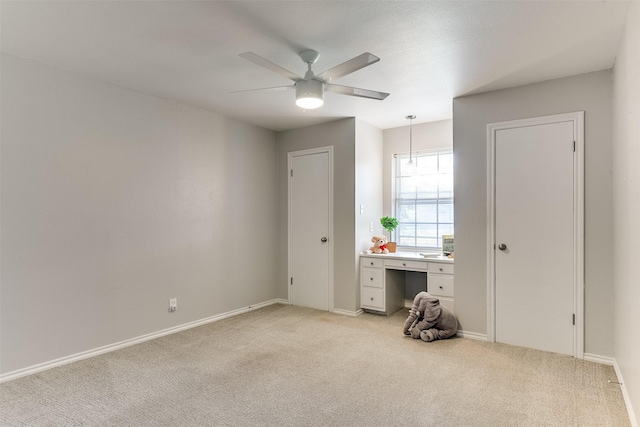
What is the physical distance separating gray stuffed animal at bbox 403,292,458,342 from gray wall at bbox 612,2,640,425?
4.18 feet

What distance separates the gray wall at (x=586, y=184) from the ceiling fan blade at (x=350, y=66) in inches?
69.6

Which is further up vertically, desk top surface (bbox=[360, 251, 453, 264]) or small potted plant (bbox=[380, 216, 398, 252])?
small potted plant (bbox=[380, 216, 398, 252])

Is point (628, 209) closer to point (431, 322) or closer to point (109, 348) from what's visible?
point (431, 322)

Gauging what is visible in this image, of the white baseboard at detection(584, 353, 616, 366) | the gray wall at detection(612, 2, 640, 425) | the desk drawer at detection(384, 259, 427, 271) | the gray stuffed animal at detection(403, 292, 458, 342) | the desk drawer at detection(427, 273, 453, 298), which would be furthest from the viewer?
the desk drawer at detection(384, 259, 427, 271)

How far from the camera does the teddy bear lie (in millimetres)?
4562

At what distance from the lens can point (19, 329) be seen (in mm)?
2729

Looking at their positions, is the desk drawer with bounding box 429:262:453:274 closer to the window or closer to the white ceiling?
the window

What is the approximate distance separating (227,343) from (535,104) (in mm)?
3553

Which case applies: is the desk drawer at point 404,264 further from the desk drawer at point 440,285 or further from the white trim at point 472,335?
the white trim at point 472,335

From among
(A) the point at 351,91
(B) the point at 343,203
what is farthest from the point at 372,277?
(A) the point at 351,91

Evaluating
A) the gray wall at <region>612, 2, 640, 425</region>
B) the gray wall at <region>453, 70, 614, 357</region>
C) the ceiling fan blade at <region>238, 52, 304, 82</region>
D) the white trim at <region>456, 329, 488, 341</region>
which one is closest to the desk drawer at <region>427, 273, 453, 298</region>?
the gray wall at <region>453, 70, 614, 357</region>

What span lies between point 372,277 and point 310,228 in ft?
3.36

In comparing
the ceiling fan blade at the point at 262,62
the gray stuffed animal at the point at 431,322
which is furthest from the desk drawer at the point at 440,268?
the ceiling fan blade at the point at 262,62

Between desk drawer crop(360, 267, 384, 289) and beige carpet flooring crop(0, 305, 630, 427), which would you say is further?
desk drawer crop(360, 267, 384, 289)
